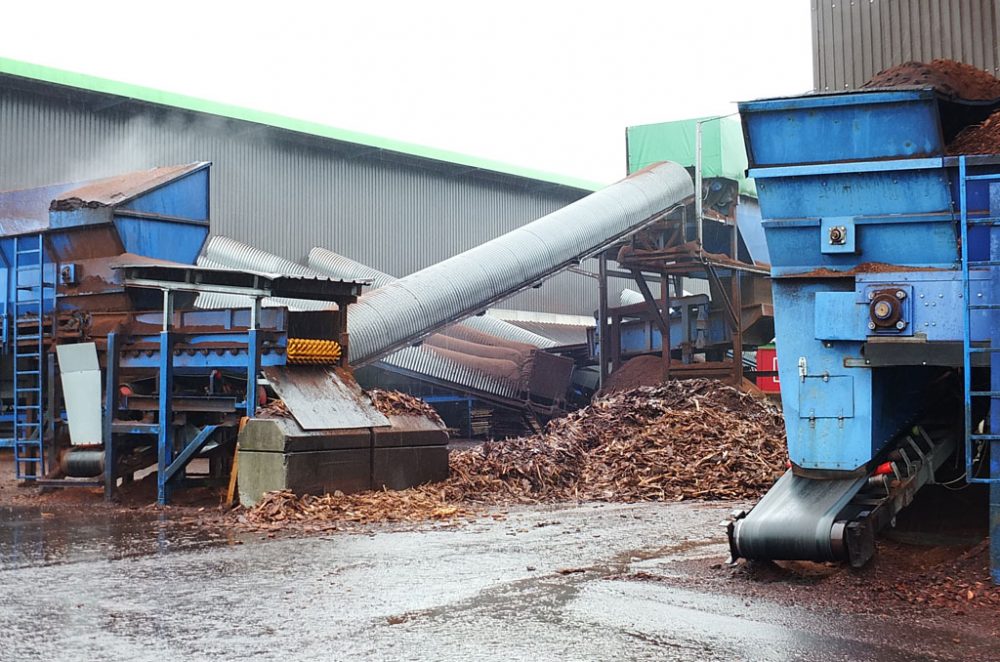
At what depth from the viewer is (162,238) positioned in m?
13.2

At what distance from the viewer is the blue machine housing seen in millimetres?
6094

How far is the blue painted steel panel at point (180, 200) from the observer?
13.0 metres

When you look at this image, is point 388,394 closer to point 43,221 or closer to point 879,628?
point 43,221

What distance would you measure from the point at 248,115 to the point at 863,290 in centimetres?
2372

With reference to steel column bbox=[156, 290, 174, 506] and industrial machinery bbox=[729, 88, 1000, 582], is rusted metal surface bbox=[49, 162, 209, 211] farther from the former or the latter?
industrial machinery bbox=[729, 88, 1000, 582]

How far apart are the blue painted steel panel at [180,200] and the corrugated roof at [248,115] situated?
36.7 feet

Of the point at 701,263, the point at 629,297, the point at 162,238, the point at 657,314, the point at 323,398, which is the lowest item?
the point at 323,398

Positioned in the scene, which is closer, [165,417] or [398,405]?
[165,417]

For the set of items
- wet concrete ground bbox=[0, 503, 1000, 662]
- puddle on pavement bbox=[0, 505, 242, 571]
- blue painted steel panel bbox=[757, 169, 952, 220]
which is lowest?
puddle on pavement bbox=[0, 505, 242, 571]

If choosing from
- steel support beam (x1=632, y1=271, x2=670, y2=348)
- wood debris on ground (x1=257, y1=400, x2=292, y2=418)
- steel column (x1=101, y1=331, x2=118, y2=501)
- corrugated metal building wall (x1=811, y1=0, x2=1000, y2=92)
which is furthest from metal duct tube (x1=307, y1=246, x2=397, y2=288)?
corrugated metal building wall (x1=811, y1=0, x2=1000, y2=92)

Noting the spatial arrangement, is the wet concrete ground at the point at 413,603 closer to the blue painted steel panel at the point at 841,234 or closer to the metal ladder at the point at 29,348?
the blue painted steel panel at the point at 841,234

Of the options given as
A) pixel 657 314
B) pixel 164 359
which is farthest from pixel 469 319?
pixel 164 359

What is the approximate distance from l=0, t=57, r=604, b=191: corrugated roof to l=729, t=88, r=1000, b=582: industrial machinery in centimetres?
2047

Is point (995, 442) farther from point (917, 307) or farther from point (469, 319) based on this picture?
point (469, 319)
